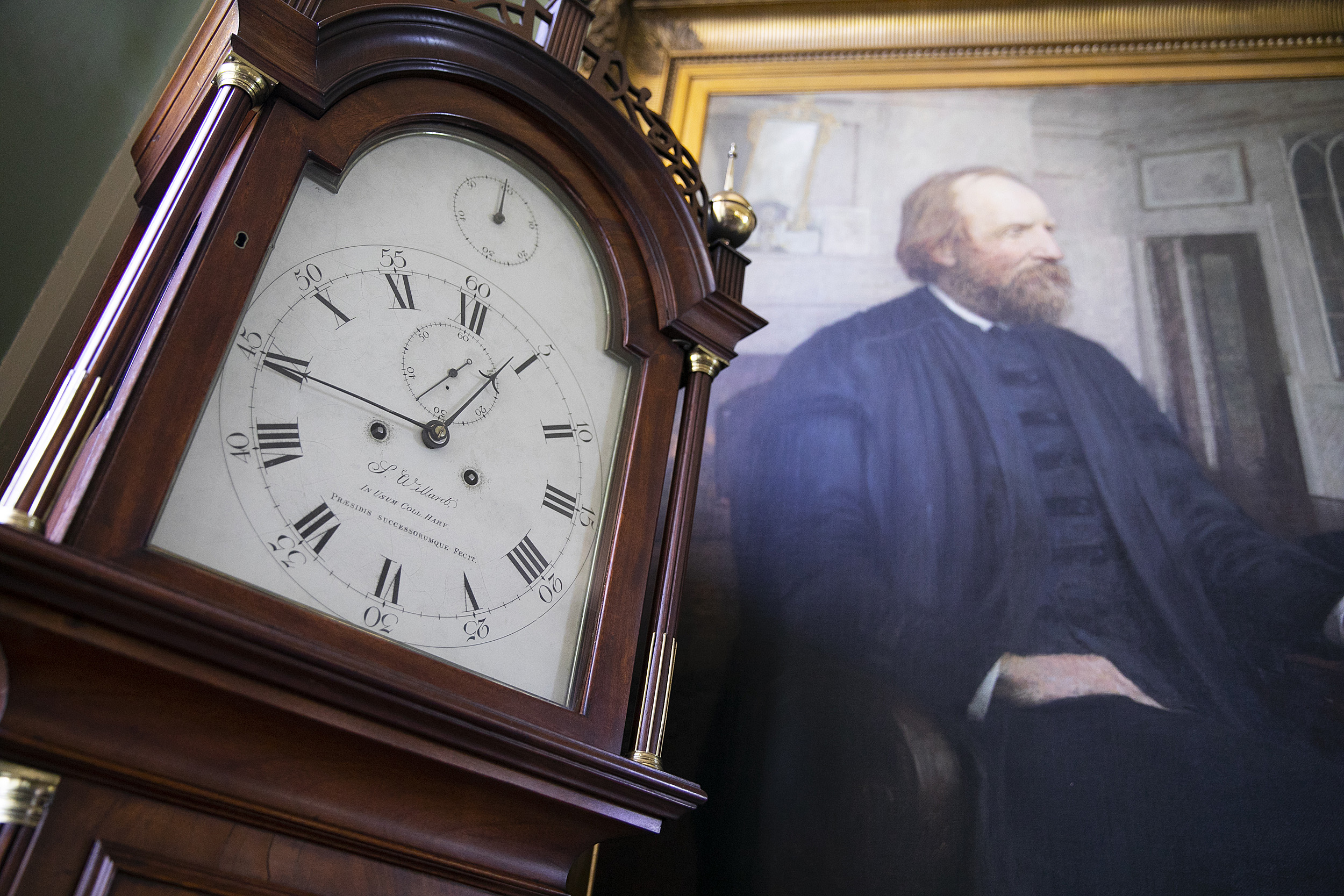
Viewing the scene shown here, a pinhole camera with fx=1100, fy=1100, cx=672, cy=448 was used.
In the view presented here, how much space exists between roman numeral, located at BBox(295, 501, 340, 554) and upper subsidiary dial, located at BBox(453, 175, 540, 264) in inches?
21.6

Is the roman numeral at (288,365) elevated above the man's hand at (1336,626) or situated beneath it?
situated beneath

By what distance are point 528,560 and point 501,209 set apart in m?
0.61

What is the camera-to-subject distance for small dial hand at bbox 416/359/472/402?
1617 mm

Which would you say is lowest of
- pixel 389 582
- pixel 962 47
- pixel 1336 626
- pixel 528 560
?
pixel 389 582

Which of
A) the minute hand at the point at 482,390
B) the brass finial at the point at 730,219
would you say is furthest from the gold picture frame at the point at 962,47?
the minute hand at the point at 482,390

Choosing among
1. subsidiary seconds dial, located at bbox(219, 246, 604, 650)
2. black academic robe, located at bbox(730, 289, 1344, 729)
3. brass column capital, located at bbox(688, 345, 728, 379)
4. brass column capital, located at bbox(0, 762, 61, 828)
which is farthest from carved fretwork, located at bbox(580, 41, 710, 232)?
brass column capital, located at bbox(0, 762, 61, 828)

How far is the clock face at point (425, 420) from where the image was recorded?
1.41 m

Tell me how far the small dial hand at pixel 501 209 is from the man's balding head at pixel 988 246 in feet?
4.23

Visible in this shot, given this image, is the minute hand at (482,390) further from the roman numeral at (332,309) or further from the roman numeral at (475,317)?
the roman numeral at (332,309)

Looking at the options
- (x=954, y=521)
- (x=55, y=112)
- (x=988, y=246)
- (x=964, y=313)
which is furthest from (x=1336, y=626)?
(x=55, y=112)

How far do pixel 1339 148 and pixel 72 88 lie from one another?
2914mm

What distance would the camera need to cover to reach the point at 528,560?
1.67 metres
